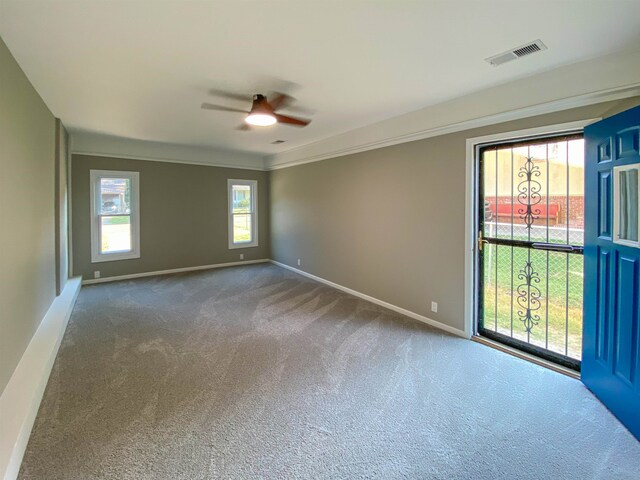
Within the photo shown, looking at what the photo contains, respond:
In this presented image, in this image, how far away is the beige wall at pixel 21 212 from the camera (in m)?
2.18

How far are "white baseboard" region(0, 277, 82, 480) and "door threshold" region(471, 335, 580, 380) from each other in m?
3.70

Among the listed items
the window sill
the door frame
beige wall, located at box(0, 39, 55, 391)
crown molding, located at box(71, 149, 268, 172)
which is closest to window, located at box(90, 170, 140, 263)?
the window sill

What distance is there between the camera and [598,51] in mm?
2301

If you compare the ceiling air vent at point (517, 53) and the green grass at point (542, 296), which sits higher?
the ceiling air vent at point (517, 53)

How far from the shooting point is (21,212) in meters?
2.56

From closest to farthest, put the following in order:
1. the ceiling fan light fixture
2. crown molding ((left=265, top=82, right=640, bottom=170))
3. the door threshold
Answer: crown molding ((left=265, top=82, right=640, bottom=170)), the door threshold, the ceiling fan light fixture

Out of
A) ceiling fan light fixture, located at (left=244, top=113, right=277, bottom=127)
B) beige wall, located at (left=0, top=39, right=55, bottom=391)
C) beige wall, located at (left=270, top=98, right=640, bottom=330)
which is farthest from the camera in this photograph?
beige wall, located at (left=270, top=98, right=640, bottom=330)

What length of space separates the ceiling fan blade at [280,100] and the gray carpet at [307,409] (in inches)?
100

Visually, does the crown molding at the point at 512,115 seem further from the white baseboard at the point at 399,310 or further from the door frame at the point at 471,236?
the white baseboard at the point at 399,310

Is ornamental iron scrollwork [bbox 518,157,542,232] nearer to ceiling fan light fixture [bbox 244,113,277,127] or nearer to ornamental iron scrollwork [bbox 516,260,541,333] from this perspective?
ornamental iron scrollwork [bbox 516,260,541,333]

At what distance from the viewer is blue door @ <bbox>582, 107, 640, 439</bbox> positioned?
6.62ft

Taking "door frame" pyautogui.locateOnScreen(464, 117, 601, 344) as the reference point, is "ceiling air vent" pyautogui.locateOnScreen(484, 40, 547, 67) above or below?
above

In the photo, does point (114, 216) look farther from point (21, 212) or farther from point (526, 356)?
point (526, 356)

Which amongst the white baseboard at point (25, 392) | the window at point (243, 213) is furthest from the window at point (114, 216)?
the white baseboard at point (25, 392)
